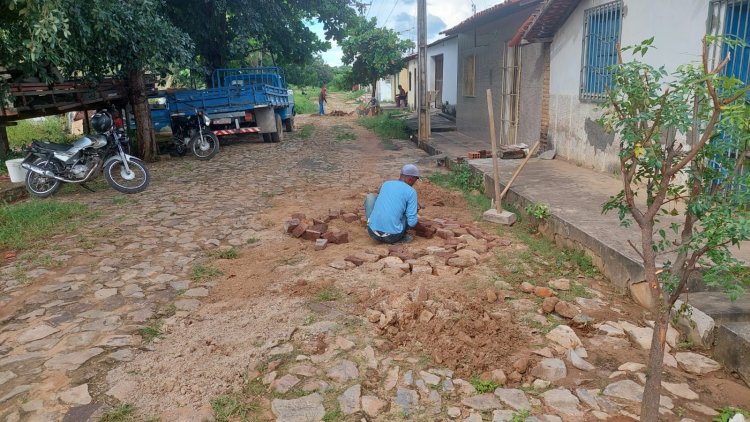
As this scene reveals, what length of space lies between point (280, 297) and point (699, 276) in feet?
10.5

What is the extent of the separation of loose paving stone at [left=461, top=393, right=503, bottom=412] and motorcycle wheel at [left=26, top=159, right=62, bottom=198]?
7.75m

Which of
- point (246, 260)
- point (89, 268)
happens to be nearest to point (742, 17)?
point (246, 260)

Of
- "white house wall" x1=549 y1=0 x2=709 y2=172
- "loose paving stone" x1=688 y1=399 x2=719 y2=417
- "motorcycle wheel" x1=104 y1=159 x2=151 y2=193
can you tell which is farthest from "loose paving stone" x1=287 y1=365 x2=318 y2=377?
"motorcycle wheel" x1=104 y1=159 x2=151 y2=193

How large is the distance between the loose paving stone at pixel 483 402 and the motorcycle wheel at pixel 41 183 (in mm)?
7750

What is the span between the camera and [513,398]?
115 inches

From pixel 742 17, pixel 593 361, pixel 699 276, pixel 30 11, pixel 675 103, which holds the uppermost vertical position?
pixel 30 11

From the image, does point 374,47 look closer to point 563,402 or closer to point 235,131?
point 235,131

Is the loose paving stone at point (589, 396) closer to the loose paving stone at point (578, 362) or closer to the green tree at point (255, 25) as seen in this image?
the loose paving stone at point (578, 362)

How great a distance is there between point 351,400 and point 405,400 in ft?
0.98

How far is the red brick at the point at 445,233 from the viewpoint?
5.63m

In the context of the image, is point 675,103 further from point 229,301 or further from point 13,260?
point 13,260

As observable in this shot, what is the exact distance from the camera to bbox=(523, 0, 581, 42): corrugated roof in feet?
26.5

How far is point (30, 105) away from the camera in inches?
372

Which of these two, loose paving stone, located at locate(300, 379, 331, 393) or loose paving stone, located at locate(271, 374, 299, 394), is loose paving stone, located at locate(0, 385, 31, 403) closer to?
loose paving stone, located at locate(271, 374, 299, 394)
